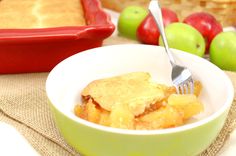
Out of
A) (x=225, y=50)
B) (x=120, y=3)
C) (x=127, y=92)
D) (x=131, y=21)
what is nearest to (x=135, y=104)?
(x=127, y=92)

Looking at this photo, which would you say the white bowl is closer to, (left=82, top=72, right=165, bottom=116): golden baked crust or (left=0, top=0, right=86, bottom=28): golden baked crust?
(left=82, top=72, right=165, bottom=116): golden baked crust

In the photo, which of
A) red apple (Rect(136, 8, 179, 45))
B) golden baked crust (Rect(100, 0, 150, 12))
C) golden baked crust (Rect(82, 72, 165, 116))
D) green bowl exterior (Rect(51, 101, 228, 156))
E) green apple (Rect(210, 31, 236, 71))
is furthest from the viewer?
golden baked crust (Rect(100, 0, 150, 12))

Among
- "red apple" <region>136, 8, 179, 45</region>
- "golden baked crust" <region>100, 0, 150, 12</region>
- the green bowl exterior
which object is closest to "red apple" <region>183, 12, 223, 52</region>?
"red apple" <region>136, 8, 179, 45</region>

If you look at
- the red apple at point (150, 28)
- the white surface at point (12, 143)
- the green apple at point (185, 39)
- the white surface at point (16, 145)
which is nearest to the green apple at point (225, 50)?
the green apple at point (185, 39)

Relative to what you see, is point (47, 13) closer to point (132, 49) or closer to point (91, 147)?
Result: point (132, 49)

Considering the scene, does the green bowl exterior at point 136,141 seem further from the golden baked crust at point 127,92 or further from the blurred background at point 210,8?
the blurred background at point 210,8

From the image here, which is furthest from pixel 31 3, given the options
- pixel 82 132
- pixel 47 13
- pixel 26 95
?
pixel 82 132
